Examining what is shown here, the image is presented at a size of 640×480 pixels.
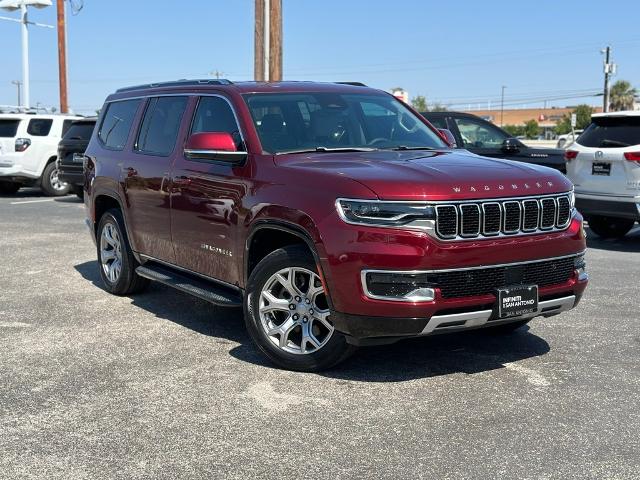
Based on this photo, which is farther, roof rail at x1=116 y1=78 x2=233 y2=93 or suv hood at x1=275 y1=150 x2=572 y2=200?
roof rail at x1=116 y1=78 x2=233 y2=93

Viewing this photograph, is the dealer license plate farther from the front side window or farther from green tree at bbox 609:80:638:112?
green tree at bbox 609:80:638:112

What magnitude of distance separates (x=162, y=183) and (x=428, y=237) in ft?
8.86

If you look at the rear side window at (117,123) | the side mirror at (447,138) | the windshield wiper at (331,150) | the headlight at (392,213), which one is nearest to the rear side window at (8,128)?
the rear side window at (117,123)

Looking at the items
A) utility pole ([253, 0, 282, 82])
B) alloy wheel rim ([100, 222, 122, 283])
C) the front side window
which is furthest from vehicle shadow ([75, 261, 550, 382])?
utility pole ([253, 0, 282, 82])

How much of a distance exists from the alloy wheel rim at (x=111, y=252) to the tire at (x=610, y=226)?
23.0 feet

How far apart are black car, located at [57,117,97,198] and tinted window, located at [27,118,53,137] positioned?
2671 mm

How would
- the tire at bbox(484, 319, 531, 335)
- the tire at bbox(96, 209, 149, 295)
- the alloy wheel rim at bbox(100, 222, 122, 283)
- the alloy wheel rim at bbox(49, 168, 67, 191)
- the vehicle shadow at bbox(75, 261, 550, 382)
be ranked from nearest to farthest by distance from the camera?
the vehicle shadow at bbox(75, 261, 550, 382), the tire at bbox(484, 319, 531, 335), the tire at bbox(96, 209, 149, 295), the alloy wheel rim at bbox(100, 222, 122, 283), the alloy wheel rim at bbox(49, 168, 67, 191)

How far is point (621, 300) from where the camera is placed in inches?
293

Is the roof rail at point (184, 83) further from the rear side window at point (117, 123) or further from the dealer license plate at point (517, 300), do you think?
the dealer license plate at point (517, 300)

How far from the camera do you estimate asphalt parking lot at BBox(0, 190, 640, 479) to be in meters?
3.83

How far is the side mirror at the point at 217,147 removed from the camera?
5496 millimetres

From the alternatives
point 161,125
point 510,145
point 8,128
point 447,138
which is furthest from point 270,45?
point 447,138

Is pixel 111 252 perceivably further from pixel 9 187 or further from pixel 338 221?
pixel 9 187

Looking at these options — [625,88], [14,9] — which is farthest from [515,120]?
[14,9]
